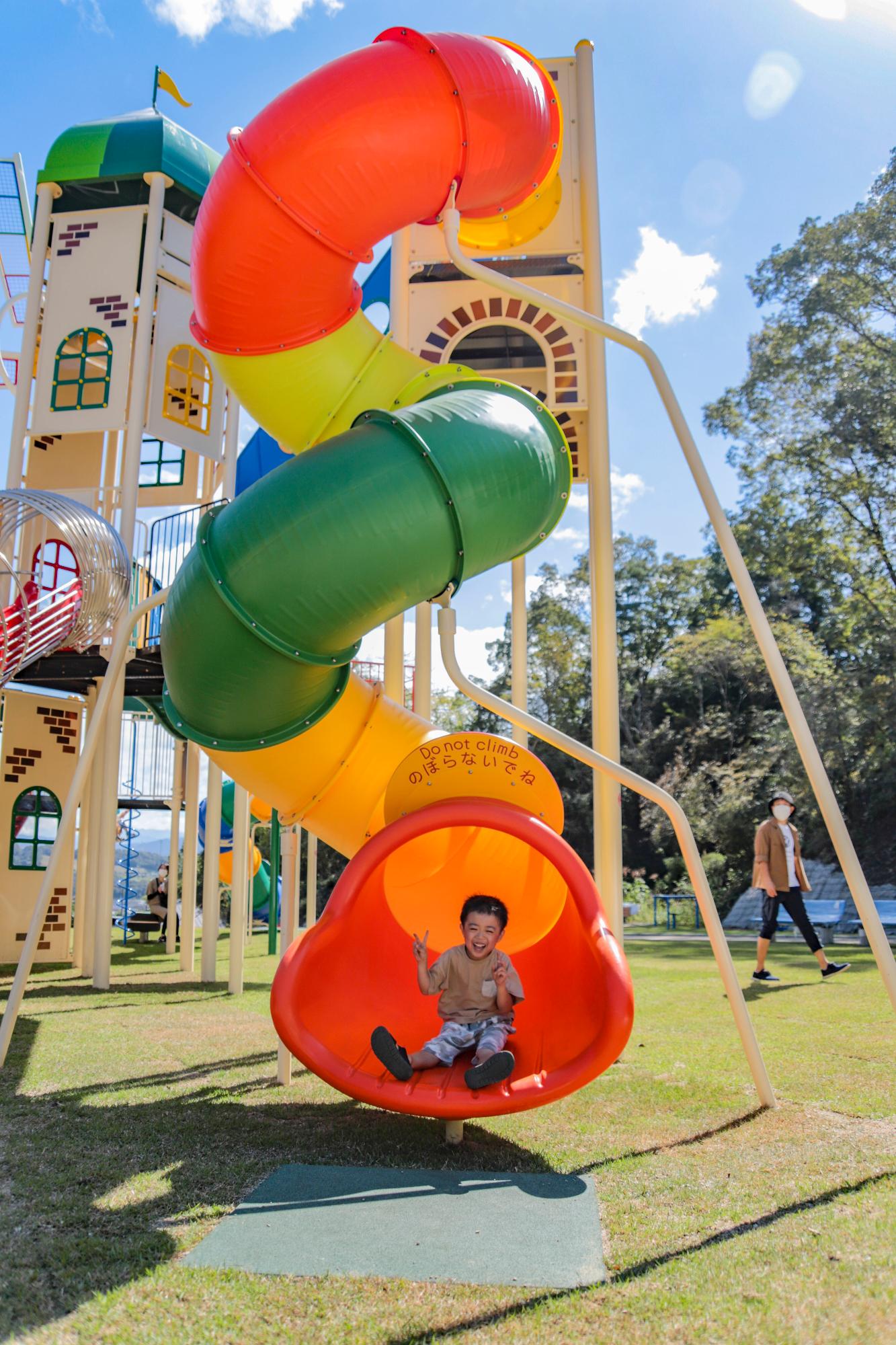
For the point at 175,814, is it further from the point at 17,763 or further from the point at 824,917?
the point at 824,917

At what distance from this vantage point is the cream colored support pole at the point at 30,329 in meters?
11.9

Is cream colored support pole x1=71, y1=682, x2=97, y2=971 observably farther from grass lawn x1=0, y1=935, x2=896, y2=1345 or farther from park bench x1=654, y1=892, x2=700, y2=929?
park bench x1=654, y1=892, x2=700, y2=929

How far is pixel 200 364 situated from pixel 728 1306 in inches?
470

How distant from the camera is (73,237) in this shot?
12281mm

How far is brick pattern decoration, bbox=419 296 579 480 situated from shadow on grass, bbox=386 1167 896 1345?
15.1ft

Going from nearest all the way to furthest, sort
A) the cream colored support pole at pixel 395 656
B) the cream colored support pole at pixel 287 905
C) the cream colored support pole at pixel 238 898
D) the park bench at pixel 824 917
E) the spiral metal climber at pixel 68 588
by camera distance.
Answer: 1. the cream colored support pole at pixel 287 905
2. the cream colored support pole at pixel 395 656
3. the spiral metal climber at pixel 68 588
4. the cream colored support pole at pixel 238 898
5. the park bench at pixel 824 917

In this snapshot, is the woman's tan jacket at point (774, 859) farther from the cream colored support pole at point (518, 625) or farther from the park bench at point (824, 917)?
the park bench at point (824, 917)

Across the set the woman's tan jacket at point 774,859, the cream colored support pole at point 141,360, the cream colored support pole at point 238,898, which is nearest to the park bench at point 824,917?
the woman's tan jacket at point 774,859

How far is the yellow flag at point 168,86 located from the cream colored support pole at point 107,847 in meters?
8.48

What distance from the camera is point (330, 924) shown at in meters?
4.36

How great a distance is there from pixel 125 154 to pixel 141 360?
2.84 m

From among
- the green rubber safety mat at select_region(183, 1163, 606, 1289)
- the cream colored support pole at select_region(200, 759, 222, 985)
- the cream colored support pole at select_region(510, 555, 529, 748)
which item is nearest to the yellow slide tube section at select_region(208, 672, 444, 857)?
the cream colored support pole at select_region(510, 555, 529, 748)

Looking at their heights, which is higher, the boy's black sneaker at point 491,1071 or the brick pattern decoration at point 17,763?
the brick pattern decoration at point 17,763

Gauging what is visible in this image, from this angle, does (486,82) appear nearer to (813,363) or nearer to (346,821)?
(346,821)
